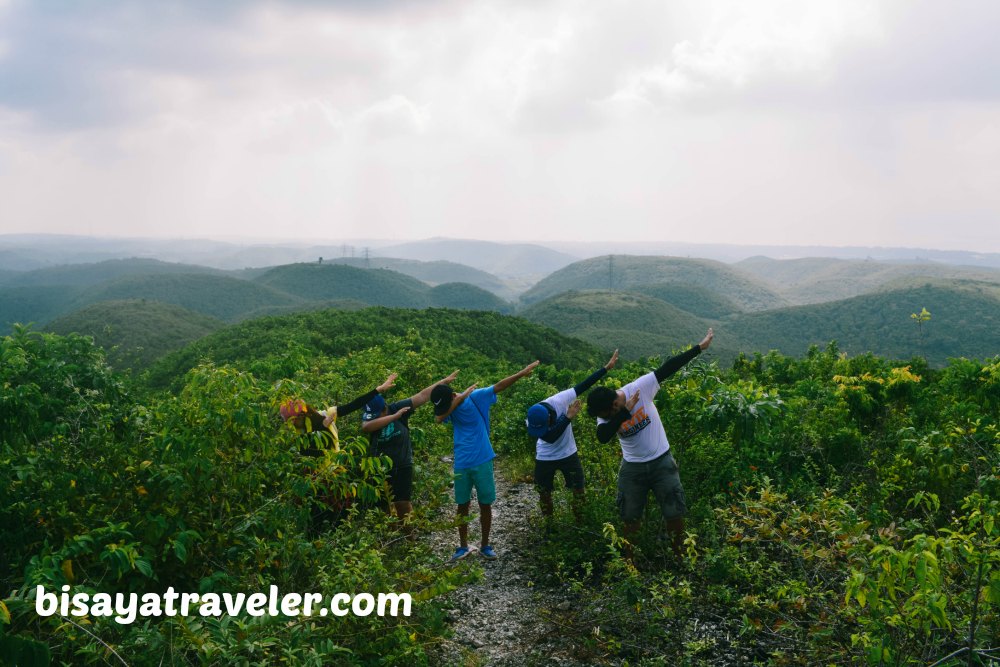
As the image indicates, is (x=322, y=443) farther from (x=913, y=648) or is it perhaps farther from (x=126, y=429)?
(x=913, y=648)

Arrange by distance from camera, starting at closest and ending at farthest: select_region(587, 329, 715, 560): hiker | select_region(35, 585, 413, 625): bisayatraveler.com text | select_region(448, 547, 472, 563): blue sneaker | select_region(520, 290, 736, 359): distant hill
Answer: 1. select_region(35, 585, 413, 625): bisayatraveler.com text
2. select_region(587, 329, 715, 560): hiker
3. select_region(448, 547, 472, 563): blue sneaker
4. select_region(520, 290, 736, 359): distant hill

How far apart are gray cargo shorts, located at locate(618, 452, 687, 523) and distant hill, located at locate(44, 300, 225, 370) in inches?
2117

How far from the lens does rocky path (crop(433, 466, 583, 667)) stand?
4.16 metres

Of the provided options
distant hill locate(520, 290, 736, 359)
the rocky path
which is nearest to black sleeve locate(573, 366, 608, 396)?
the rocky path

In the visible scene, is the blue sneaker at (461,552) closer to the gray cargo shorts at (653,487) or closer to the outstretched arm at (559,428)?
the outstretched arm at (559,428)

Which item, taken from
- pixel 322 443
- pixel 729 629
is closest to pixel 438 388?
pixel 322 443

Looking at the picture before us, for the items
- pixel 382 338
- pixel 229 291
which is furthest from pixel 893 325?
pixel 229 291

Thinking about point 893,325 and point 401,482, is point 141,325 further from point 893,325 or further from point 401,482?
point 893,325

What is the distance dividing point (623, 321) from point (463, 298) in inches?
2547

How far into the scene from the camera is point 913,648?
118 inches

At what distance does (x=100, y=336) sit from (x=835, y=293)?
206 m

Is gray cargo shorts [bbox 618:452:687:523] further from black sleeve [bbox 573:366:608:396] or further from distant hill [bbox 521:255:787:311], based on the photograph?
distant hill [bbox 521:255:787:311]

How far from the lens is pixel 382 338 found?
954 inches

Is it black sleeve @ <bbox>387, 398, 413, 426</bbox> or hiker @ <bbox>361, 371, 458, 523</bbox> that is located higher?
black sleeve @ <bbox>387, 398, 413, 426</bbox>
